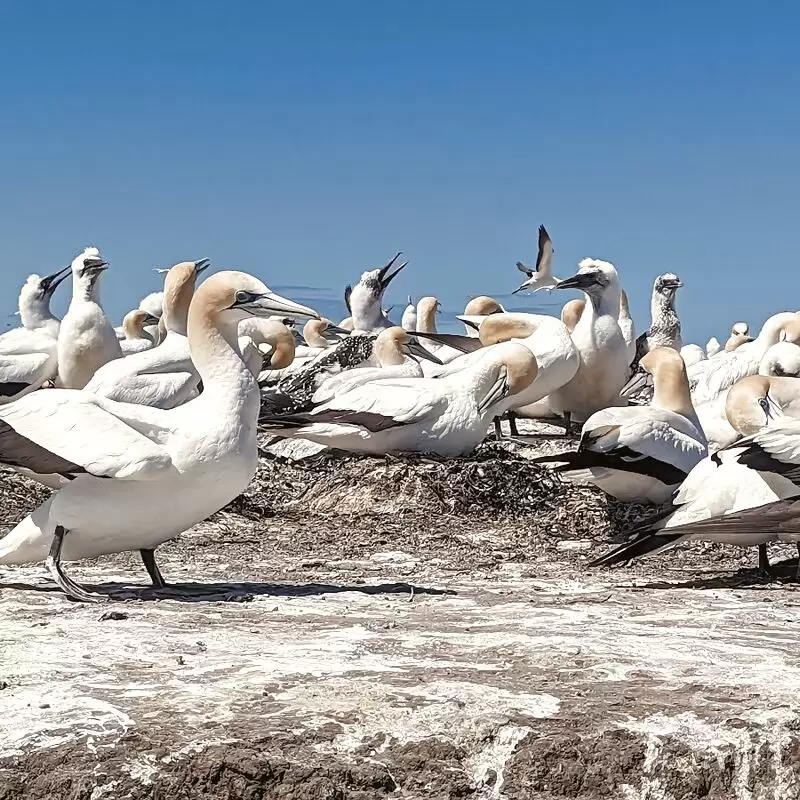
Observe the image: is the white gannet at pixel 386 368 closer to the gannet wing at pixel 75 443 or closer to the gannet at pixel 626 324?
the gannet at pixel 626 324

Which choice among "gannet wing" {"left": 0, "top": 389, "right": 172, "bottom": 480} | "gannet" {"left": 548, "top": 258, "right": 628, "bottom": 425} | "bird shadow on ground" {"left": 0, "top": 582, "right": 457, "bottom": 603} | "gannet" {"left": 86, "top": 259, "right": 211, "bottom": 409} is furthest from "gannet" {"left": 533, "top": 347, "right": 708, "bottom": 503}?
"gannet" {"left": 86, "top": 259, "right": 211, "bottom": 409}

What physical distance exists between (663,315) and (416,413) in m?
7.79

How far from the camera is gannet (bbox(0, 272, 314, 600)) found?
16.8 feet

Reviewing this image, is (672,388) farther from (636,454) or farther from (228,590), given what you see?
(228,590)

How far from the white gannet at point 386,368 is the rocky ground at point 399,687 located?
134 inches

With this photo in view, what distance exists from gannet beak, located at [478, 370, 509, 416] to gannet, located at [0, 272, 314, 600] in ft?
12.7

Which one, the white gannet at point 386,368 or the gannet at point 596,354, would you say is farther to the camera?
the gannet at point 596,354

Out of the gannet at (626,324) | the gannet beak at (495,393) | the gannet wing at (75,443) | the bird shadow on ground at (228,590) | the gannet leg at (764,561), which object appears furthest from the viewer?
the gannet at (626,324)

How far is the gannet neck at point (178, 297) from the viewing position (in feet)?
37.4

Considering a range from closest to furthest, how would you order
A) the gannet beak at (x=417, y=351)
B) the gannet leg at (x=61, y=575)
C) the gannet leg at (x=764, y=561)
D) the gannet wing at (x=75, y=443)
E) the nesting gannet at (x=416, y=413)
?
the gannet wing at (x=75, y=443), the gannet leg at (x=61, y=575), the gannet leg at (x=764, y=561), the nesting gannet at (x=416, y=413), the gannet beak at (x=417, y=351)

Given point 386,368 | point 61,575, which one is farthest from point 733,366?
point 61,575

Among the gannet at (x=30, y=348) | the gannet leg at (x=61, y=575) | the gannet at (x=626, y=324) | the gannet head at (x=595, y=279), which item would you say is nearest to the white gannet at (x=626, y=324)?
the gannet at (x=626, y=324)

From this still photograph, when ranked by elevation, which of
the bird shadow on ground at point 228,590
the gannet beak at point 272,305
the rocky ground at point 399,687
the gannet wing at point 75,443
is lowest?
the rocky ground at point 399,687

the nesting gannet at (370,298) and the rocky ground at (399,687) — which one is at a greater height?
the nesting gannet at (370,298)
